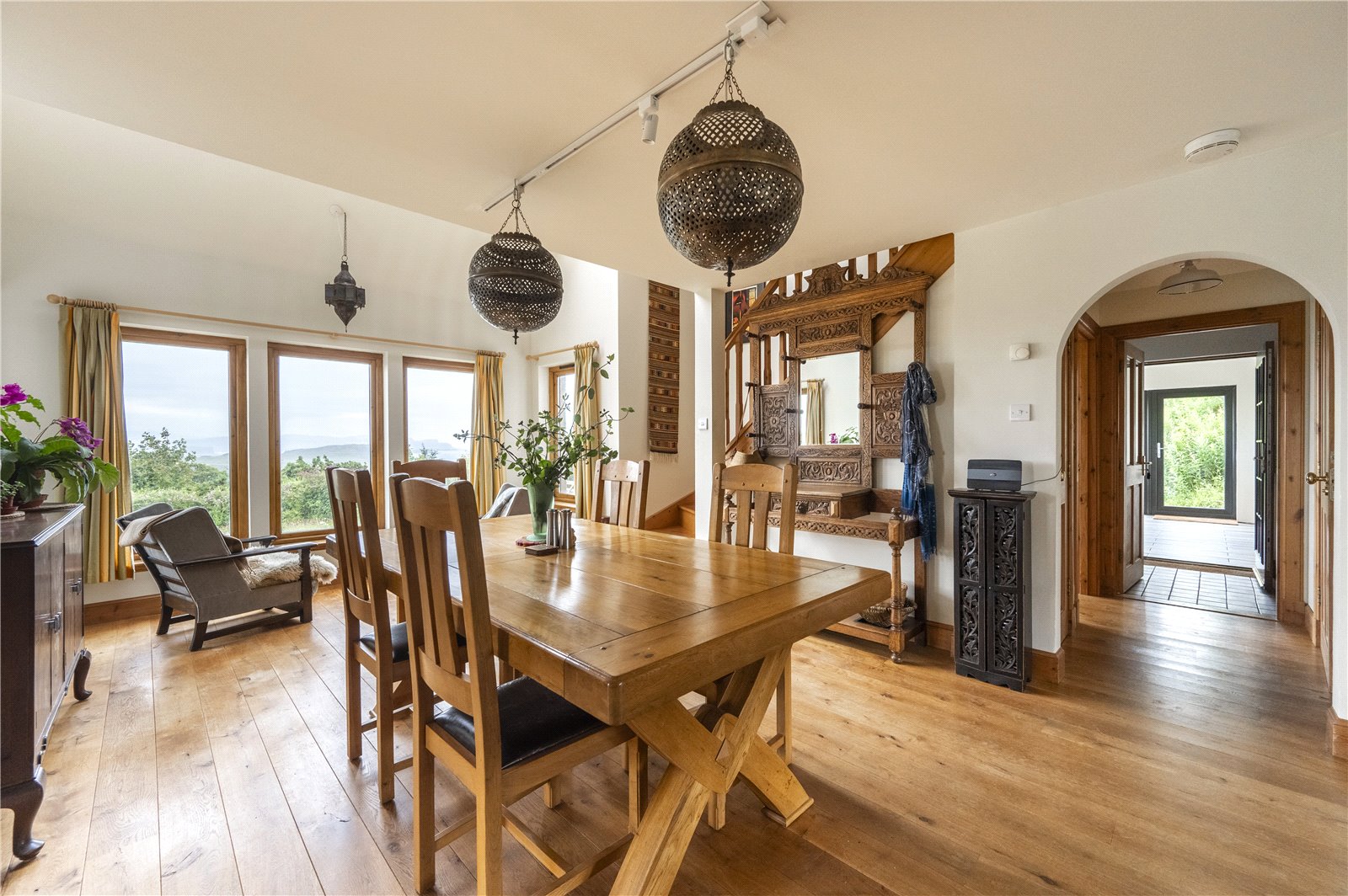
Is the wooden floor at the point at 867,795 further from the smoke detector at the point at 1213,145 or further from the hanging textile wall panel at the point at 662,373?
the hanging textile wall panel at the point at 662,373

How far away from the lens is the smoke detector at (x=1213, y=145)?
82.1 inches

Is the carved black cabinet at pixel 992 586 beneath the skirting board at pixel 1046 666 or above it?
above

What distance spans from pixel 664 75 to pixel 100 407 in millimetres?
4464

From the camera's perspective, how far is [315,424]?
4.88 m

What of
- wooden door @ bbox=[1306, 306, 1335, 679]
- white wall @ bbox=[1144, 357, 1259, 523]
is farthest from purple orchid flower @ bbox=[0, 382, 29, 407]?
white wall @ bbox=[1144, 357, 1259, 523]

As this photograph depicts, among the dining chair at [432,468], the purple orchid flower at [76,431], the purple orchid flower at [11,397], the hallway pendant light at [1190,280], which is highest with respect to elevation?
the hallway pendant light at [1190,280]

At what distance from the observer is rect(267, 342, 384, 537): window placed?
4.65 meters

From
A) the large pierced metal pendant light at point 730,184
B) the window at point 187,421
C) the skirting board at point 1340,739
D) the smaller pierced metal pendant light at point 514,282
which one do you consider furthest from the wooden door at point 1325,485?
the window at point 187,421

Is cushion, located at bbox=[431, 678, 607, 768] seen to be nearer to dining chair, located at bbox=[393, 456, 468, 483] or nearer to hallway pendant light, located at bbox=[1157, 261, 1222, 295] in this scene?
dining chair, located at bbox=[393, 456, 468, 483]

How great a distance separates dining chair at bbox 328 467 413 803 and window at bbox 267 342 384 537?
10.3 ft

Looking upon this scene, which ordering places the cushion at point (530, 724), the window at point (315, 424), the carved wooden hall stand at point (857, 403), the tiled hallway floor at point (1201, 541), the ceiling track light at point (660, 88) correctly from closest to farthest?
the cushion at point (530, 724) → the ceiling track light at point (660, 88) → the carved wooden hall stand at point (857, 403) → the window at point (315, 424) → the tiled hallway floor at point (1201, 541)

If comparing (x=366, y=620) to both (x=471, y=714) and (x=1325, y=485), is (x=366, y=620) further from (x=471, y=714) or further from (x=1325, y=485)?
(x=1325, y=485)

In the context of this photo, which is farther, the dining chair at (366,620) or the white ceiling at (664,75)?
the dining chair at (366,620)

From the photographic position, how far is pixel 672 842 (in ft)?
4.50
